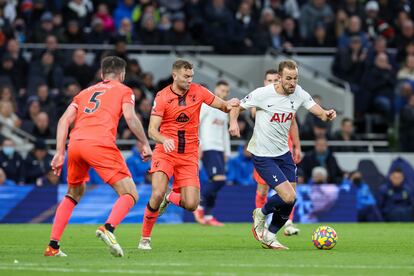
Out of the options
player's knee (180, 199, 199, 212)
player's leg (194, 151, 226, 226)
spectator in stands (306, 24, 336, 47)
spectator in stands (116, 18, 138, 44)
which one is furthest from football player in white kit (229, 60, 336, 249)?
spectator in stands (306, 24, 336, 47)

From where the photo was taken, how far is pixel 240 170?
80.3 ft

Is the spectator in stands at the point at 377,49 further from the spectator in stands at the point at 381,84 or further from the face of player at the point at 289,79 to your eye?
the face of player at the point at 289,79

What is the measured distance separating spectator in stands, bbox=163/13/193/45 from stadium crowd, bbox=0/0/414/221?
3 cm

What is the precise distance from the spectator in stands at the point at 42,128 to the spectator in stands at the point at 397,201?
7.19 metres

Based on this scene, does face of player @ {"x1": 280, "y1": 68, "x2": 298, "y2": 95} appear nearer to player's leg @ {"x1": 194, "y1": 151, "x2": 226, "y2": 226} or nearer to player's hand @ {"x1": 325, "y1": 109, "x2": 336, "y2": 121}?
player's hand @ {"x1": 325, "y1": 109, "x2": 336, "y2": 121}

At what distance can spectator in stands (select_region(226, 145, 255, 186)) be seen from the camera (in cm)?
2439

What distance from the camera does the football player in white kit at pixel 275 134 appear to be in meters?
14.5

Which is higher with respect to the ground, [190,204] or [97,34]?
[97,34]

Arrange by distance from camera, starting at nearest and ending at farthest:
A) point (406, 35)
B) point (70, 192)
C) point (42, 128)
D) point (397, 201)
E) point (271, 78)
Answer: point (70, 192)
point (271, 78)
point (397, 201)
point (42, 128)
point (406, 35)

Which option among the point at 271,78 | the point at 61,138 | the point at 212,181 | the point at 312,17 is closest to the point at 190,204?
the point at 61,138

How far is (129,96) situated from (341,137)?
14215 mm

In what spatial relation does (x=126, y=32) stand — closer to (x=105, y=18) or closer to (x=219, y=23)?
(x=105, y=18)

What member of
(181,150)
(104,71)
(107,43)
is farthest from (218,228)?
(107,43)

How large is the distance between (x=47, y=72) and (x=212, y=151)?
6.59m
